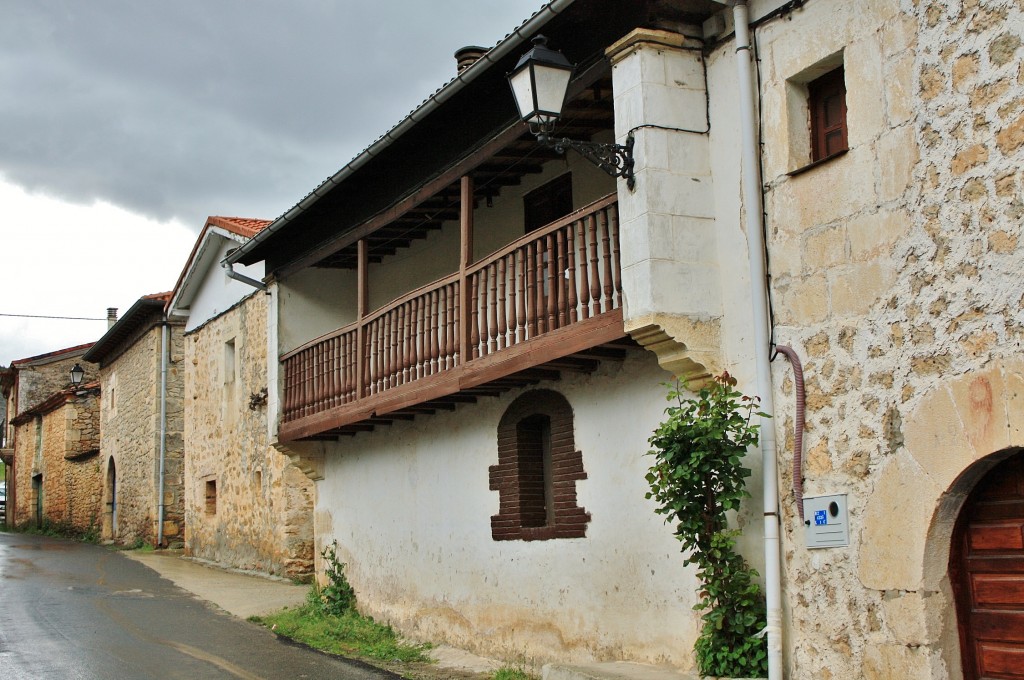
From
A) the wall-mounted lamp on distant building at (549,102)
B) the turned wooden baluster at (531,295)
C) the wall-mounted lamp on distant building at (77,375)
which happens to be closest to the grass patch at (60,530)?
the wall-mounted lamp on distant building at (77,375)

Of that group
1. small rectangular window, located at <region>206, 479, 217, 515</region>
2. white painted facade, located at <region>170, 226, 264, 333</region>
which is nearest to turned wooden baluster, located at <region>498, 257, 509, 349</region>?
white painted facade, located at <region>170, 226, 264, 333</region>

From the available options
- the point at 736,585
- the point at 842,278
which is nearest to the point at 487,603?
the point at 736,585

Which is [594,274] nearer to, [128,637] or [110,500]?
[128,637]

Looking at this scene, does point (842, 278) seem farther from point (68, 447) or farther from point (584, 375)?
point (68, 447)

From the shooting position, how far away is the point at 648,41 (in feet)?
25.4

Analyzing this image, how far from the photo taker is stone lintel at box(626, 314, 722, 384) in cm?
745

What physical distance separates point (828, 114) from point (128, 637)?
352 inches

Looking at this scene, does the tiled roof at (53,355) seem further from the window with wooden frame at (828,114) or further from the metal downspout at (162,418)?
the window with wooden frame at (828,114)

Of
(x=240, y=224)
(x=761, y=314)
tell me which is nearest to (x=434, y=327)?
(x=761, y=314)

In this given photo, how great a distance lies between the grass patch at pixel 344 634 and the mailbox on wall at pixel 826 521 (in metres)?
5.15

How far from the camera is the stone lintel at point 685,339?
7.45 meters

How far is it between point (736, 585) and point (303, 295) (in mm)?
8401

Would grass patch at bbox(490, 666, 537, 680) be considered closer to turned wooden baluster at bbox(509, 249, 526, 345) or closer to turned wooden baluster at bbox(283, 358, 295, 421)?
turned wooden baluster at bbox(509, 249, 526, 345)

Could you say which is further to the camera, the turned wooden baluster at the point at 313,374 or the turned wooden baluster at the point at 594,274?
the turned wooden baluster at the point at 313,374
